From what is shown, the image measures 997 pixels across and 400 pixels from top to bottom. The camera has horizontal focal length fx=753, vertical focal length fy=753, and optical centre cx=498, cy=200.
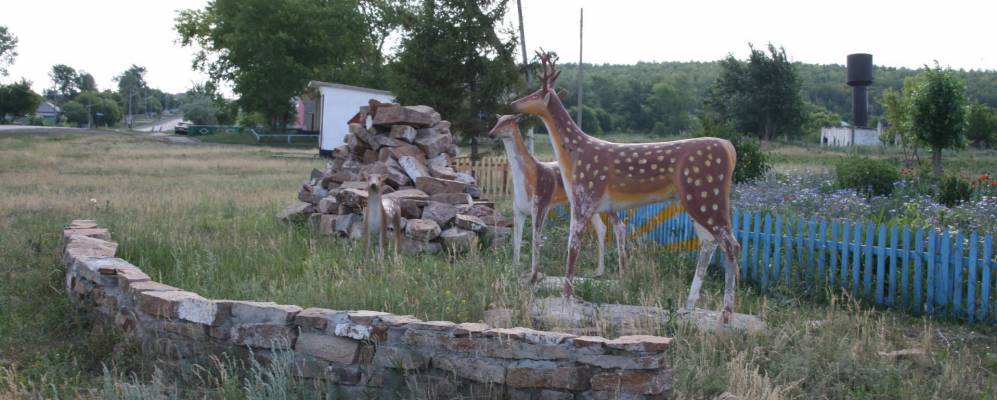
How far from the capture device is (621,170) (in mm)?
6668

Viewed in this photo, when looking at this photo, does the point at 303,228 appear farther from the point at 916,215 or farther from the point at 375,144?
the point at 916,215

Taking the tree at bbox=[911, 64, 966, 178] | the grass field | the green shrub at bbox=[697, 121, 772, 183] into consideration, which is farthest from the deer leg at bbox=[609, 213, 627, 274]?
the tree at bbox=[911, 64, 966, 178]

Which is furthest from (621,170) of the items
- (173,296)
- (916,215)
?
(916,215)

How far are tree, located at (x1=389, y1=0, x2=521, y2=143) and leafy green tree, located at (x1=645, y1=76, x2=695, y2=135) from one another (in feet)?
121

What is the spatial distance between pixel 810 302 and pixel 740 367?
9.43 ft

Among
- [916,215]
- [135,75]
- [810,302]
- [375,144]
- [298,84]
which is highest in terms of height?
[135,75]

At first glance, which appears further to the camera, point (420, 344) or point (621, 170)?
point (621, 170)

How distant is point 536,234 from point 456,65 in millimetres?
15631

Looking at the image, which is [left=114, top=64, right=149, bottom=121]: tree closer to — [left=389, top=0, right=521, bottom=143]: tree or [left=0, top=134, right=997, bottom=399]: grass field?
[left=389, top=0, right=521, bottom=143]: tree

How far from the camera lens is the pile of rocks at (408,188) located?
9570mm

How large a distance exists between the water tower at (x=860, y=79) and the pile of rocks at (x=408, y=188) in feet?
113

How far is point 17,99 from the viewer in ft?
199

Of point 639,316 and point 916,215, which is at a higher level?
point 916,215

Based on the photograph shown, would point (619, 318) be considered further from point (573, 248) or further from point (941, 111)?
point (941, 111)
